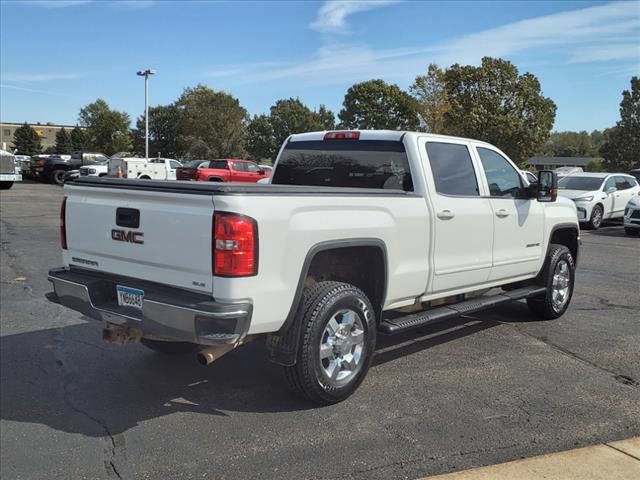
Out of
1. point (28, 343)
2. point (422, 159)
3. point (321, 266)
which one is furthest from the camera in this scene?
point (28, 343)

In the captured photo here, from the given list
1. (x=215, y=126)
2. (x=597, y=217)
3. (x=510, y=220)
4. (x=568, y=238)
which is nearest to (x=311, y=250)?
(x=510, y=220)

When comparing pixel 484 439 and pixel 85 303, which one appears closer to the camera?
pixel 484 439

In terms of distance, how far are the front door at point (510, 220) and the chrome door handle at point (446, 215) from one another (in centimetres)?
75

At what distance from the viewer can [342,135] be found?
5.50m

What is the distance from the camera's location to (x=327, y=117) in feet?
311

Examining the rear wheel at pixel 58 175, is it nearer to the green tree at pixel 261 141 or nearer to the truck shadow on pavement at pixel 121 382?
the truck shadow on pavement at pixel 121 382

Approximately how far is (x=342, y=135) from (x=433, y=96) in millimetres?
47878

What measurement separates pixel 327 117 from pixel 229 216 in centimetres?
9318

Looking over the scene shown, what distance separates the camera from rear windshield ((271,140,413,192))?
5125 millimetres

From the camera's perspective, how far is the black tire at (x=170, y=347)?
5172mm

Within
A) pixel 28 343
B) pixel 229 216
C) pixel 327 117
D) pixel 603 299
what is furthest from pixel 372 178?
pixel 327 117

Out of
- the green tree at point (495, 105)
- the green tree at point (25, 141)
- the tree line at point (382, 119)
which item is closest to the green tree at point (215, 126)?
the tree line at point (382, 119)

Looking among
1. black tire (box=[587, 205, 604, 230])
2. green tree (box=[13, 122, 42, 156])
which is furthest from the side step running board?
green tree (box=[13, 122, 42, 156])

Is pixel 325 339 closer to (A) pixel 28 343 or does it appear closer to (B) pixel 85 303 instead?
(B) pixel 85 303
